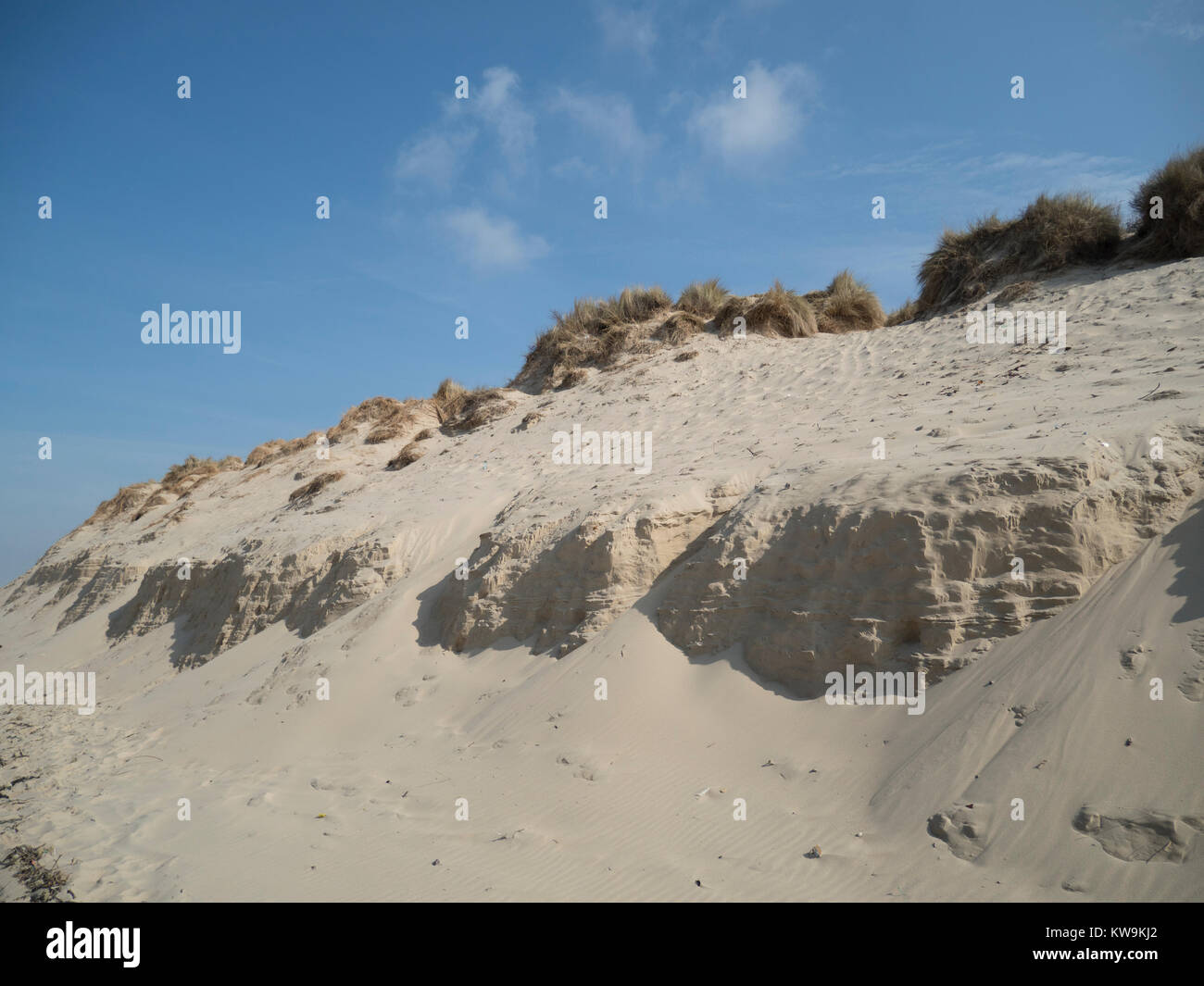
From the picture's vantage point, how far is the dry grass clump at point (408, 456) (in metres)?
17.1

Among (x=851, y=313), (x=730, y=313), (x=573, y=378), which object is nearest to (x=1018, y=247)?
A: (x=851, y=313)

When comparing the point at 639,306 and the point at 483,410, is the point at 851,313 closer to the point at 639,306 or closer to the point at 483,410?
the point at 639,306

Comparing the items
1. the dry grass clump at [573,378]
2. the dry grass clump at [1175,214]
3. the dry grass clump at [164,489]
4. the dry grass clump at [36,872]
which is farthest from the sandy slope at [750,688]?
the dry grass clump at [164,489]

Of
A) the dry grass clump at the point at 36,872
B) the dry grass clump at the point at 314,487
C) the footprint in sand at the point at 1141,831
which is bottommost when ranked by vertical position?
the dry grass clump at the point at 36,872

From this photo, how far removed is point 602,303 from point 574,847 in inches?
670

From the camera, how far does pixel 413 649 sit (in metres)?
8.56

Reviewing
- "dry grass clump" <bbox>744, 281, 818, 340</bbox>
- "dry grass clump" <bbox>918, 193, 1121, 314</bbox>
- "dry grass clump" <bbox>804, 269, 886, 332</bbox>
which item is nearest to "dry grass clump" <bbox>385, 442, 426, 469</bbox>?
"dry grass clump" <bbox>744, 281, 818, 340</bbox>

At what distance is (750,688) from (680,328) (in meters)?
13.2

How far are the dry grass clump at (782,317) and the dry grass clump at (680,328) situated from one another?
1.37 metres

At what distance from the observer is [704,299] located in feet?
61.6

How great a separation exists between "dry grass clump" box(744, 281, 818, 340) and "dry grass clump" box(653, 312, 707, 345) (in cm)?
137

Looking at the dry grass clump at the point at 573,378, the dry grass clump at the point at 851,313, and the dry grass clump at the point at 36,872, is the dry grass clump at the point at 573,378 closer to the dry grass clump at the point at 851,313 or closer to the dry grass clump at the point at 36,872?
the dry grass clump at the point at 851,313

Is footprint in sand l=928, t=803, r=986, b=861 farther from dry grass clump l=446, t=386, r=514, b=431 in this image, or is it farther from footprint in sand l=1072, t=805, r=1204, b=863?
dry grass clump l=446, t=386, r=514, b=431
